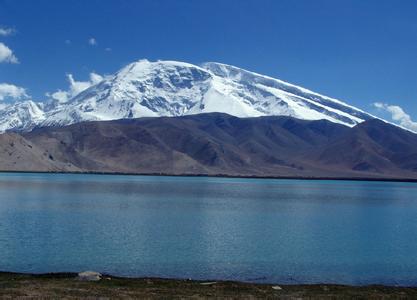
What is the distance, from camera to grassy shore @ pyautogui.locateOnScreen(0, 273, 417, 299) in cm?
2956

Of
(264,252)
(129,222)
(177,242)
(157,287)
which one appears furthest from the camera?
(129,222)

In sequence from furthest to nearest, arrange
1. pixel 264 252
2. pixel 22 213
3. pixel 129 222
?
pixel 22 213 → pixel 129 222 → pixel 264 252

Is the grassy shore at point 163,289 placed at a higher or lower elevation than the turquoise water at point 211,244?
lower

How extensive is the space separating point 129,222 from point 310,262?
27.8 metres

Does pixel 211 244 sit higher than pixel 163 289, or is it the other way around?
pixel 211 244

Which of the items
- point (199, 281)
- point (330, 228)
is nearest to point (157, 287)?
point (199, 281)

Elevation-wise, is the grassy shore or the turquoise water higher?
the turquoise water

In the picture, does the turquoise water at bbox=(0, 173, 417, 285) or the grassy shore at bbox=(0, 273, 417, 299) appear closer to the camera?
the grassy shore at bbox=(0, 273, 417, 299)

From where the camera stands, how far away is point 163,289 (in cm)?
3203

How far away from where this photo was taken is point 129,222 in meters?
67.4

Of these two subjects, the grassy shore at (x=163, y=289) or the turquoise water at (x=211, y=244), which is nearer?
the grassy shore at (x=163, y=289)

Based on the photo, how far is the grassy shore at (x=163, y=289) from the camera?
2956 centimetres

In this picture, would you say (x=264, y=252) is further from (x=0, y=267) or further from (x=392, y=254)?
(x=0, y=267)

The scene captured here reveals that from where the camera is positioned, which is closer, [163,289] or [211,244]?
[163,289]
